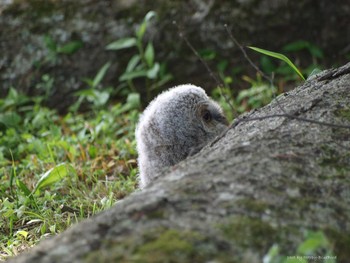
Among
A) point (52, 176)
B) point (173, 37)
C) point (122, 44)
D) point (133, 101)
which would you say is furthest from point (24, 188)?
point (173, 37)

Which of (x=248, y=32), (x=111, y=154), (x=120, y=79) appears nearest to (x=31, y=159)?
(x=111, y=154)

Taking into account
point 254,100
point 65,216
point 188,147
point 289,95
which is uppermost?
point 289,95

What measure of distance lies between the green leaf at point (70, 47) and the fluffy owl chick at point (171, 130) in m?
3.22

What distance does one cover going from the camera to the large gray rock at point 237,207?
77.2 inches

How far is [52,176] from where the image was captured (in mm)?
4660

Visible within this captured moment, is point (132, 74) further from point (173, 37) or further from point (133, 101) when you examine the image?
point (173, 37)

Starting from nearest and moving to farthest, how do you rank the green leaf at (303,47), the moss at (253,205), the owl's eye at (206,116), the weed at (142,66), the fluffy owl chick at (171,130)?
1. the moss at (253,205)
2. the fluffy owl chick at (171,130)
3. the owl's eye at (206,116)
4. the weed at (142,66)
5. the green leaf at (303,47)

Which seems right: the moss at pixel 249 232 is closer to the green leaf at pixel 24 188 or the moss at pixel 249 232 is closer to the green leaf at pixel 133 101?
the green leaf at pixel 24 188

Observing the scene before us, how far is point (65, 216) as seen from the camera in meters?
4.36

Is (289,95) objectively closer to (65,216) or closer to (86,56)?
(65,216)

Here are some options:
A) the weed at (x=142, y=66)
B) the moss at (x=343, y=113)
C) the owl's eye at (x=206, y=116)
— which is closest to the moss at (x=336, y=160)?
the moss at (x=343, y=113)

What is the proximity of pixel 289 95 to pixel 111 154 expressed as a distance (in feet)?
8.00

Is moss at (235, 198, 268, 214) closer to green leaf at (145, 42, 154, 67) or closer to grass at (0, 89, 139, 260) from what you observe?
grass at (0, 89, 139, 260)

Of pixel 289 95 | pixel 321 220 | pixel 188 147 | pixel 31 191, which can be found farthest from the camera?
pixel 31 191
